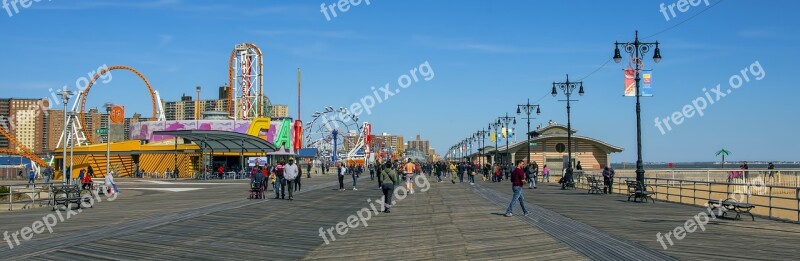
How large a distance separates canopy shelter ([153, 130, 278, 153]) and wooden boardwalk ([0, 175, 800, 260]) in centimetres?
3692

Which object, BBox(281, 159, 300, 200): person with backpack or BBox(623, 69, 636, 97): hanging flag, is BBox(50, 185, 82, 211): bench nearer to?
BBox(281, 159, 300, 200): person with backpack

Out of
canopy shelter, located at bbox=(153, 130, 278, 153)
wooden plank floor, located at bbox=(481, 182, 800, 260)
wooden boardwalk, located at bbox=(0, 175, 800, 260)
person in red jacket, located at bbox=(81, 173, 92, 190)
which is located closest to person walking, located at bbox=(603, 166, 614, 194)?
wooden plank floor, located at bbox=(481, 182, 800, 260)

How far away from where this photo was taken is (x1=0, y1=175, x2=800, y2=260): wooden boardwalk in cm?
1143

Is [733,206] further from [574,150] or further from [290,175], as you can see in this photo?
[574,150]

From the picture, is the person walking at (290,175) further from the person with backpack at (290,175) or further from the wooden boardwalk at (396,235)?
the wooden boardwalk at (396,235)

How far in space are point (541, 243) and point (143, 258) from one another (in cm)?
670

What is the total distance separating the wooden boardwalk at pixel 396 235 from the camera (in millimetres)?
11430

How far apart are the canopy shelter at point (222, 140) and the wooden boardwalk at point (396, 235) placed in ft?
121

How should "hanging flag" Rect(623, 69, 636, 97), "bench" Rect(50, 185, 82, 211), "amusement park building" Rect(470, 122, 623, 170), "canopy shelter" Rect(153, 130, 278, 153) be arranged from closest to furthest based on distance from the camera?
"bench" Rect(50, 185, 82, 211) < "hanging flag" Rect(623, 69, 636, 97) < "canopy shelter" Rect(153, 130, 278, 153) < "amusement park building" Rect(470, 122, 623, 170)

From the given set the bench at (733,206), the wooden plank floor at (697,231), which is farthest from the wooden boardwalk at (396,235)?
the bench at (733,206)

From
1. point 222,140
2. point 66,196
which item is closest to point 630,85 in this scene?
point 66,196

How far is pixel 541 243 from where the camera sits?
12.8m

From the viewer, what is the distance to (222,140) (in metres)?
63.3

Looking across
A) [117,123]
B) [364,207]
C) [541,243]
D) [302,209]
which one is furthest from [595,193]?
[117,123]
